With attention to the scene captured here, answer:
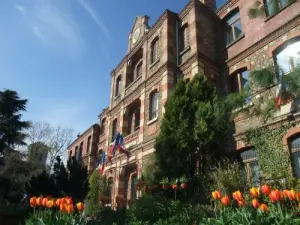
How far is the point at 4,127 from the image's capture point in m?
19.8

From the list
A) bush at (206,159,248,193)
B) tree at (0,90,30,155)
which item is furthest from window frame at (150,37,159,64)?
tree at (0,90,30,155)

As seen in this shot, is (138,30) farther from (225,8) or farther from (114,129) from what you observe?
(114,129)

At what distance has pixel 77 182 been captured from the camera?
465 inches

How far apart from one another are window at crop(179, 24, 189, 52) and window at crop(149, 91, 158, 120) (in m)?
2.93

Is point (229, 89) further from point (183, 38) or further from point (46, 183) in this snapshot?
point (46, 183)

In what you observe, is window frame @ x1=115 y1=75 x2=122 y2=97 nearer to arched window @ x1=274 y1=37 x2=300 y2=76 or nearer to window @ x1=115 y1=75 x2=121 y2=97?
window @ x1=115 y1=75 x2=121 y2=97

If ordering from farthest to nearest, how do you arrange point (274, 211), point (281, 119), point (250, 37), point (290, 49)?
point (250, 37)
point (290, 49)
point (281, 119)
point (274, 211)

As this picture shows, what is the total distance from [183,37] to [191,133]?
6939mm

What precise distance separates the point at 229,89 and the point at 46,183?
9136 millimetres

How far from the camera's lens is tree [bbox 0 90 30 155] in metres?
19.9

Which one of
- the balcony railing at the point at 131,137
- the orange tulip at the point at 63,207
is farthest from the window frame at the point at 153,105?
the orange tulip at the point at 63,207

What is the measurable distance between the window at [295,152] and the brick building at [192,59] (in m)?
0.09

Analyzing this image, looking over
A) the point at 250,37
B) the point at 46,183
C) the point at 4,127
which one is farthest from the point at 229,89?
the point at 4,127

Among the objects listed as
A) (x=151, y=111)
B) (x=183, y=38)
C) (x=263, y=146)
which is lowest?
(x=263, y=146)
